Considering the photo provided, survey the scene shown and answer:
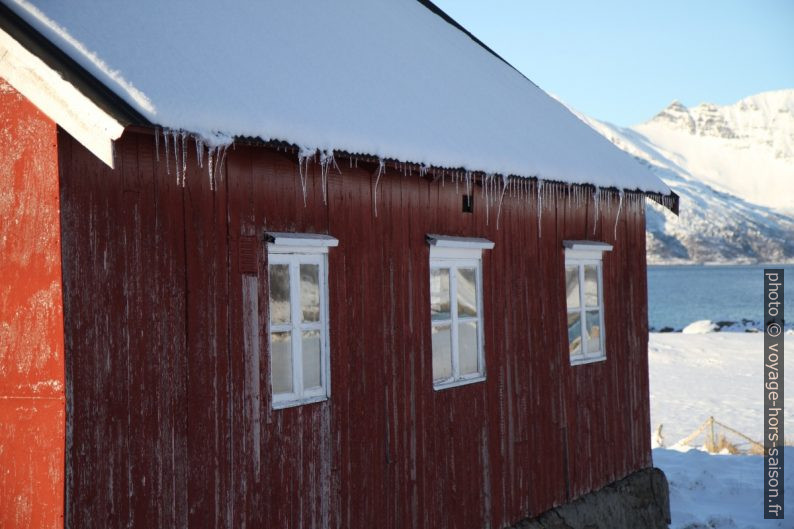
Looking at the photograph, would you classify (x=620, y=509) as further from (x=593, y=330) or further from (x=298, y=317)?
(x=298, y=317)

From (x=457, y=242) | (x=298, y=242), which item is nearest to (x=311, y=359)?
(x=298, y=242)

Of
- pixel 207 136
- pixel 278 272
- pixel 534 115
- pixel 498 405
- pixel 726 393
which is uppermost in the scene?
pixel 534 115

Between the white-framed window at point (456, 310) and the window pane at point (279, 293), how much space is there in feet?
5.64

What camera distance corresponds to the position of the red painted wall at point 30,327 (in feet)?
16.9

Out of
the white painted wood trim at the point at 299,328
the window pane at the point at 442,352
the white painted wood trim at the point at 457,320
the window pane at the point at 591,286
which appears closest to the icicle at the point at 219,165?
the white painted wood trim at the point at 299,328

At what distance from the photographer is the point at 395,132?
7.12 metres

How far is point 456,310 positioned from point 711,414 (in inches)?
621

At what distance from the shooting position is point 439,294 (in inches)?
316

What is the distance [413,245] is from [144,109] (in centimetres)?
312

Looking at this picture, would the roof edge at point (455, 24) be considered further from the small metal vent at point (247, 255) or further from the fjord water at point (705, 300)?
the fjord water at point (705, 300)

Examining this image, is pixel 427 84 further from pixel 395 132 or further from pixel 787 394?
pixel 787 394

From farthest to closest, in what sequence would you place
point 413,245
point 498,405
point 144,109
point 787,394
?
point 787,394 < point 498,405 < point 413,245 < point 144,109

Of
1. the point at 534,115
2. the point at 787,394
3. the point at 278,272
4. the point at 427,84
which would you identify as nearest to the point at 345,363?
the point at 278,272

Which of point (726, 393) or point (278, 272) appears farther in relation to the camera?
point (726, 393)
